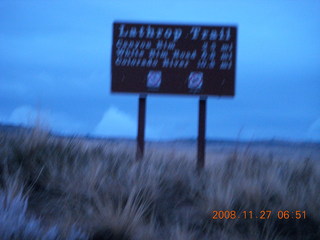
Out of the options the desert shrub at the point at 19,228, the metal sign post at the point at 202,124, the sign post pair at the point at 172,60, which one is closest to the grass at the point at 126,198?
the desert shrub at the point at 19,228

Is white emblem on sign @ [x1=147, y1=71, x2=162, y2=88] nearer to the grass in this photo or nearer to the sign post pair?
the sign post pair

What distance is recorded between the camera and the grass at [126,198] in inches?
227

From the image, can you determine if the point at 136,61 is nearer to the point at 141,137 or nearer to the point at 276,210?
the point at 141,137

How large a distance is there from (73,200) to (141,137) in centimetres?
517

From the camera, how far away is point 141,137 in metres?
11.8

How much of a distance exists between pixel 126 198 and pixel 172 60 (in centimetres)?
581

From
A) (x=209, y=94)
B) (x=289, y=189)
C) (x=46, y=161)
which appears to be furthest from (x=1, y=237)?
(x=209, y=94)

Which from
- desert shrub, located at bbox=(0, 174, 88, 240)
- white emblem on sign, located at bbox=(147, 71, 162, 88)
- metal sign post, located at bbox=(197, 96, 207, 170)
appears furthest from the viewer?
metal sign post, located at bbox=(197, 96, 207, 170)
